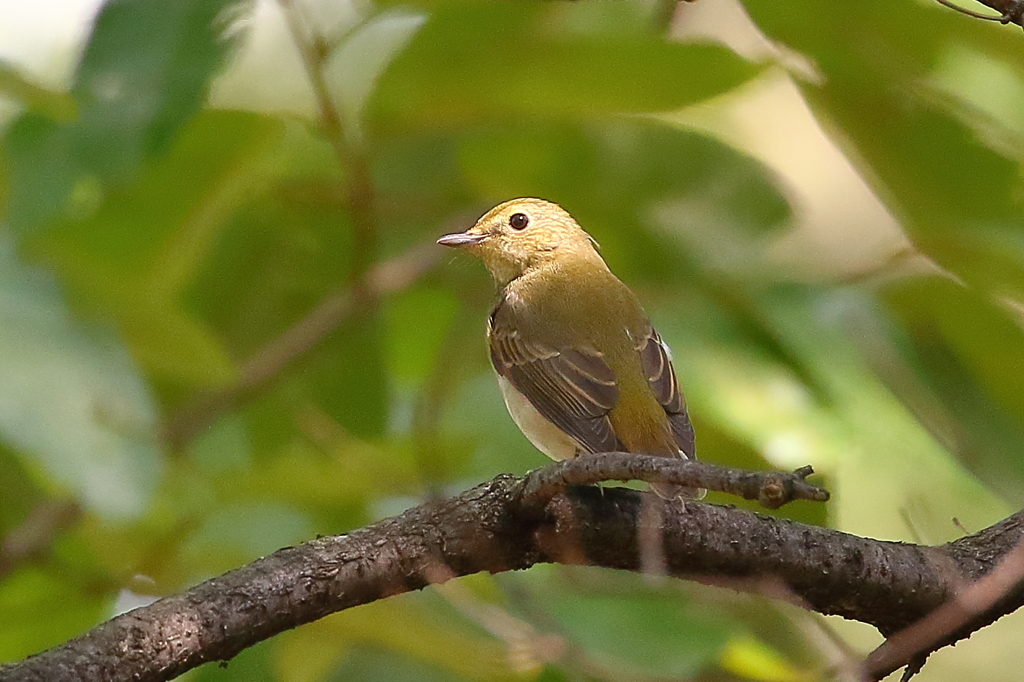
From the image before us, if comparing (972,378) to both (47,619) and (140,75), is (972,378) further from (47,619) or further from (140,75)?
(47,619)

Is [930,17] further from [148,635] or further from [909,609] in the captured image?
[148,635]

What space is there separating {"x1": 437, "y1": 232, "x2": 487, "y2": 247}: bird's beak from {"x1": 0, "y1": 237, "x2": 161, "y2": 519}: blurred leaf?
1.36 metres

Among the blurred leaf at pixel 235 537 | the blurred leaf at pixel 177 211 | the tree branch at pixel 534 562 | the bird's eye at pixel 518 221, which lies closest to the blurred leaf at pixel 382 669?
the blurred leaf at pixel 235 537

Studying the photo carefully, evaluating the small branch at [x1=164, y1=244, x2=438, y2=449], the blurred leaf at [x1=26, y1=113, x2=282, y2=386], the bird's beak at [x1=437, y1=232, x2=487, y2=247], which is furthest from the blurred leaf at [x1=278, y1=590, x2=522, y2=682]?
the bird's beak at [x1=437, y1=232, x2=487, y2=247]

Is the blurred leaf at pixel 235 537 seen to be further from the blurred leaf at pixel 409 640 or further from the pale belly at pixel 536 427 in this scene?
the pale belly at pixel 536 427

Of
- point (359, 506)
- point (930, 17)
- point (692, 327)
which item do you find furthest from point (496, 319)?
point (930, 17)

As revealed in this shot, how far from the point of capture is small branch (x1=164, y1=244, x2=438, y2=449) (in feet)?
10.1

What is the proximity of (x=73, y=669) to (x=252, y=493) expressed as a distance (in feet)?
2.24

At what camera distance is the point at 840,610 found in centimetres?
233

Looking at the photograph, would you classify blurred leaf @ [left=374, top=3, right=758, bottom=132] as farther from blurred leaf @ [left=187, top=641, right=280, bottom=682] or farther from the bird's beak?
blurred leaf @ [left=187, top=641, right=280, bottom=682]

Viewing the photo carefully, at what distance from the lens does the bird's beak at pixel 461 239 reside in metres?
3.60

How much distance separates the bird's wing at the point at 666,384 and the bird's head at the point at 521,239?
0.62 metres

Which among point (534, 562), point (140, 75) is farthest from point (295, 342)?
point (534, 562)

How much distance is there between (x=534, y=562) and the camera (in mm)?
2252
